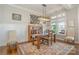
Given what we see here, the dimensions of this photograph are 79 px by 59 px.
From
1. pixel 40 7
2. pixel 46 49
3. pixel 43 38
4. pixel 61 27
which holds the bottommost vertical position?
pixel 46 49

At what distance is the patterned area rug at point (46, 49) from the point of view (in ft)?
5.83

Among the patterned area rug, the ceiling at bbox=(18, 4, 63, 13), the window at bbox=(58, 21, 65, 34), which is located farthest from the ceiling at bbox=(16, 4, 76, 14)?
the patterned area rug

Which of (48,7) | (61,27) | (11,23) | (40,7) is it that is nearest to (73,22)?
(61,27)

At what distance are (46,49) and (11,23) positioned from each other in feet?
2.66

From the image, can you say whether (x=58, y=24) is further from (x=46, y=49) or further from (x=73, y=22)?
(x=46, y=49)

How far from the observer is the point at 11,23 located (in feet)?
5.70

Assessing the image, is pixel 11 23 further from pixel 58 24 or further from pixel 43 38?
pixel 58 24

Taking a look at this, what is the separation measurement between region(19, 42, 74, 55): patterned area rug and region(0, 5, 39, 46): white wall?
0.17 metres

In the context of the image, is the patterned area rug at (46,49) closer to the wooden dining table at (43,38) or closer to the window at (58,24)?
the wooden dining table at (43,38)

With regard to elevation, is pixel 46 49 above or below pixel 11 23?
below

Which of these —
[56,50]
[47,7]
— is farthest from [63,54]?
[47,7]

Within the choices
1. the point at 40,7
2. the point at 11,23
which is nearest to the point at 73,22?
the point at 40,7
